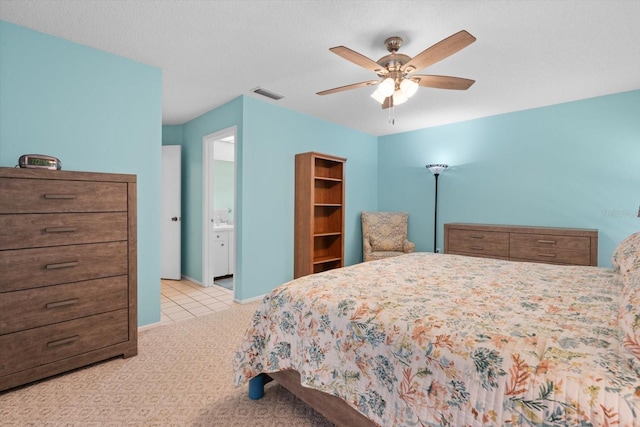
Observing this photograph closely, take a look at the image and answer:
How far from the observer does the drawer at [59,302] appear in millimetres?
1838

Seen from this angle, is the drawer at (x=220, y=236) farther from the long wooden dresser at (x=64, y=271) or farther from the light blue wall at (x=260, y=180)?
the long wooden dresser at (x=64, y=271)

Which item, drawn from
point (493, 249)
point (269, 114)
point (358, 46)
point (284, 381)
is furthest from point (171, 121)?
point (493, 249)

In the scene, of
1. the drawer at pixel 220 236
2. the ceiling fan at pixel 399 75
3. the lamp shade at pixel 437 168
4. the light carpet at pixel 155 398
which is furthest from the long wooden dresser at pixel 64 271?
the lamp shade at pixel 437 168

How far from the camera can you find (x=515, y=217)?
4.03 m

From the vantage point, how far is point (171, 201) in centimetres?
459

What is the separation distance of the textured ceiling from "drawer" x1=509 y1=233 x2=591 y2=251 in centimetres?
154

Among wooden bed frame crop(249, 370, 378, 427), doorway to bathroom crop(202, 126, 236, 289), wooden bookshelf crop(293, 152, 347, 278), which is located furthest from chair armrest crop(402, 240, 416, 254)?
wooden bed frame crop(249, 370, 378, 427)

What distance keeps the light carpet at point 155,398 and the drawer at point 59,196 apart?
1.11m

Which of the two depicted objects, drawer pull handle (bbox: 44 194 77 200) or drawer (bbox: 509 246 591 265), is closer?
drawer pull handle (bbox: 44 194 77 200)

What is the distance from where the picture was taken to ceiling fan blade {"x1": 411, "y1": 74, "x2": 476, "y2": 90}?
2.18 meters

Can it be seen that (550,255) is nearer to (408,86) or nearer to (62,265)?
(408,86)

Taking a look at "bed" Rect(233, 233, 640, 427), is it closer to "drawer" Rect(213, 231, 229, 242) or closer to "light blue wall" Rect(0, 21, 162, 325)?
"light blue wall" Rect(0, 21, 162, 325)

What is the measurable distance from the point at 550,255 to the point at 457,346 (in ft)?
9.99

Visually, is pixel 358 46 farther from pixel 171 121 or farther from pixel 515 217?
pixel 171 121
